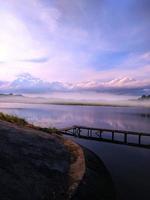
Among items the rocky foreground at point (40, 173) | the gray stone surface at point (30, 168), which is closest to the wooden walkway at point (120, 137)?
the rocky foreground at point (40, 173)

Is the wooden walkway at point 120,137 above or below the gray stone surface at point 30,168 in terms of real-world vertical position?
below

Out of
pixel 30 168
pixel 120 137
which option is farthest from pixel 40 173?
pixel 120 137

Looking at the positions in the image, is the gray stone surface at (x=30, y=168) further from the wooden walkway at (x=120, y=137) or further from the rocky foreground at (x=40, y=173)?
the wooden walkway at (x=120, y=137)

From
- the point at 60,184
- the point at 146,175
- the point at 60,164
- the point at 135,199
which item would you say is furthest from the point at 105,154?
the point at 60,184

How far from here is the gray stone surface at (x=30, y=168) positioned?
30.1ft

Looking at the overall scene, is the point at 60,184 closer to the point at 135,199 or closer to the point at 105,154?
the point at 135,199

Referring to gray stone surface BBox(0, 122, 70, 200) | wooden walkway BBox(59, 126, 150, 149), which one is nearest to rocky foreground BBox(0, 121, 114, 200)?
gray stone surface BBox(0, 122, 70, 200)

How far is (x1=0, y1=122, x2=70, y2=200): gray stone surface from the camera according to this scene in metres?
9.18

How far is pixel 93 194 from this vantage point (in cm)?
1209

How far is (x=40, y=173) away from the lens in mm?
11258

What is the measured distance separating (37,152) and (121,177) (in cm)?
813

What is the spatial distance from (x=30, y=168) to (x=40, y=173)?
1.77ft

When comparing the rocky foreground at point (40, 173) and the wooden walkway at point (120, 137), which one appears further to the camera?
the wooden walkway at point (120, 137)

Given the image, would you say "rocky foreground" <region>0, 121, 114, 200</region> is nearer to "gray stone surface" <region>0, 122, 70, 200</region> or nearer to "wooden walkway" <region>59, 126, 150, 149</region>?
"gray stone surface" <region>0, 122, 70, 200</region>
